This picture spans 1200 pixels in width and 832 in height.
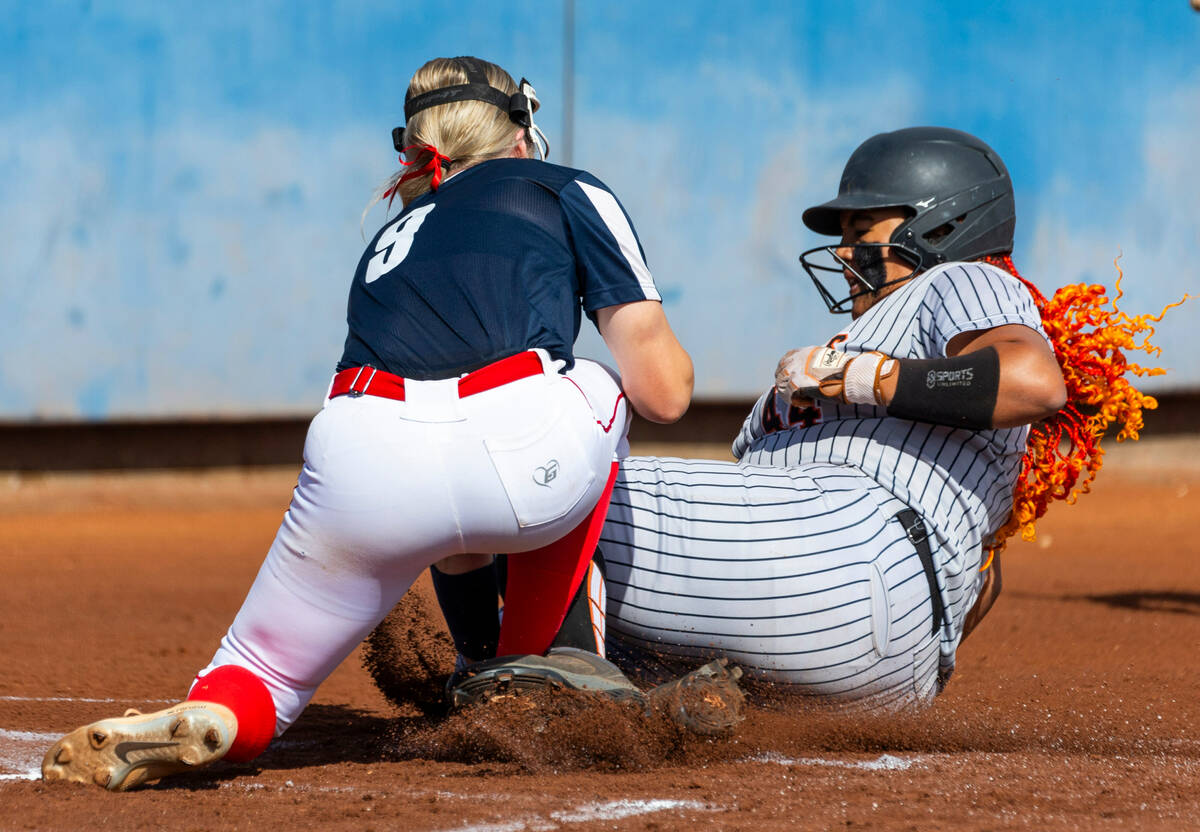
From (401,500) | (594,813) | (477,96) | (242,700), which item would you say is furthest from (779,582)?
(477,96)

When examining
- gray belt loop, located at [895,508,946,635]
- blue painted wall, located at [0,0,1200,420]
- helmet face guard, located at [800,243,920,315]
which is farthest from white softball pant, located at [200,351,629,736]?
blue painted wall, located at [0,0,1200,420]

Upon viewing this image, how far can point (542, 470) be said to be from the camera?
86.2 inches

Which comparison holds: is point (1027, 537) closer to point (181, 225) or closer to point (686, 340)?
point (686, 340)

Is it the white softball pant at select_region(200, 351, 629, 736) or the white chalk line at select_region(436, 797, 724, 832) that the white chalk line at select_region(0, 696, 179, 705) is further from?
the white chalk line at select_region(436, 797, 724, 832)

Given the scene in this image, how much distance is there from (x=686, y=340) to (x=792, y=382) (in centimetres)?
635

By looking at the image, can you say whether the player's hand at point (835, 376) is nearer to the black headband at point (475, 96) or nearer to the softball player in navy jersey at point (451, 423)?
the softball player in navy jersey at point (451, 423)

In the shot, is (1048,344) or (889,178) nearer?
(1048,344)

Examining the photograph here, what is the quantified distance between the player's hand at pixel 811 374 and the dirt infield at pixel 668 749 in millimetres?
654

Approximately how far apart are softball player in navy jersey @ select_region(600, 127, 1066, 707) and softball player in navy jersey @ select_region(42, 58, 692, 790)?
0.23m

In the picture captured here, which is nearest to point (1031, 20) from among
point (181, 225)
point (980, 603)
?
point (181, 225)

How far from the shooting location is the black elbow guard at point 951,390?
8.10 ft

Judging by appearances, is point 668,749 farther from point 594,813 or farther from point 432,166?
point 432,166

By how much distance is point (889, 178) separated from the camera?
10.6 feet

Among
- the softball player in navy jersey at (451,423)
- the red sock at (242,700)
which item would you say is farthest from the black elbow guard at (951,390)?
the red sock at (242,700)
